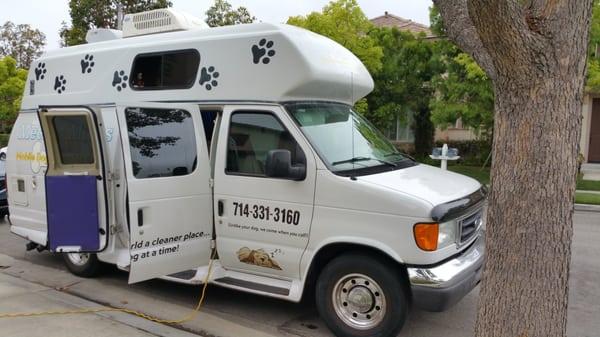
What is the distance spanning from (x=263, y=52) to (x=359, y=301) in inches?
95.1

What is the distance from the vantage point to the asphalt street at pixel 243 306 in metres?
4.70

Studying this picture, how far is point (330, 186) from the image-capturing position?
439cm

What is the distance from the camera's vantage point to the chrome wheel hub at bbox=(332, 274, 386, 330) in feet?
14.1

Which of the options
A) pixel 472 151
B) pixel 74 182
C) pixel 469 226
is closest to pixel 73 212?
pixel 74 182

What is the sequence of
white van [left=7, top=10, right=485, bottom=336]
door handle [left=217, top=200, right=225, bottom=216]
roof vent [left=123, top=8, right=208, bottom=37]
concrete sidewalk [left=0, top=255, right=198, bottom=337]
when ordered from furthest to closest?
roof vent [left=123, top=8, right=208, bottom=37] → door handle [left=217, top=200, right=225, bottom=216] → concrete sidewalk [left=0, top=255, right=198, bottom=337] → white van [left=7, top=10, right=485, bottom=336]

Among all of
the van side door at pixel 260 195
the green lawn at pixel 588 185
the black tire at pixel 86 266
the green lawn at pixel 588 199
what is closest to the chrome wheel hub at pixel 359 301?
the van side door at pixel 260 195

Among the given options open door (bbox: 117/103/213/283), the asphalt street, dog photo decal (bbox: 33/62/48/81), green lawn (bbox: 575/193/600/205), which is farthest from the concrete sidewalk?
green lawn (bbox: 575/193/600/205)

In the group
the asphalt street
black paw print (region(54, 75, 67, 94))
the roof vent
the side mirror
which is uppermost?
the roof vent

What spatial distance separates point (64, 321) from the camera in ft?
15.0

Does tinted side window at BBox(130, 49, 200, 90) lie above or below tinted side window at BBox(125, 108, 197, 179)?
above

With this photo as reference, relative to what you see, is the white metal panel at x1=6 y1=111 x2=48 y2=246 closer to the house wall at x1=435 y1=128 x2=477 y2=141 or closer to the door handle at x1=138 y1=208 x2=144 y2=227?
the door handle at x1=138 y1=208 x2=144 y2=227

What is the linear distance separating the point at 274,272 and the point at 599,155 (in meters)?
20.2

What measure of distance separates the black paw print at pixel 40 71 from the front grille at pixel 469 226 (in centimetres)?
545

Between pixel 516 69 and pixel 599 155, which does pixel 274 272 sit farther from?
pixel 599 155
